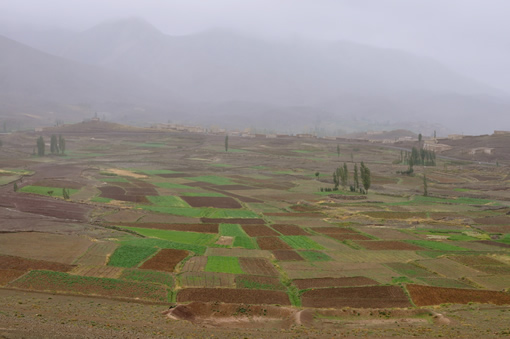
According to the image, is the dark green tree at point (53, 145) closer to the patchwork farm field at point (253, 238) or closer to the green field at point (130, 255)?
the patchwork farm field at point (253, 238)

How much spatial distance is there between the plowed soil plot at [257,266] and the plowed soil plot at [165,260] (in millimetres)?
5949

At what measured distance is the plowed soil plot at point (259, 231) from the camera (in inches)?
2127

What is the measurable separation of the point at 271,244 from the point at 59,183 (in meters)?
52.0

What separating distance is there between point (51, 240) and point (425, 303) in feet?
116

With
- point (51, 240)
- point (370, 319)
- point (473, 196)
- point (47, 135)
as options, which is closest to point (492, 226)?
point (473, 196)

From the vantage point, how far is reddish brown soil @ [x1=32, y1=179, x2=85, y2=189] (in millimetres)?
81062

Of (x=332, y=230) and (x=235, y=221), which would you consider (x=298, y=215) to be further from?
(x=235, y=221)

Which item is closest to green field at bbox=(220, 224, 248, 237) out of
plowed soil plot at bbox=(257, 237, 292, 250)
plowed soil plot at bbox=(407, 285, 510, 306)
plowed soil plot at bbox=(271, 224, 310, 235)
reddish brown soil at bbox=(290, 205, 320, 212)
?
plowed soil plot at bbox=(257, 237, 292, 250)

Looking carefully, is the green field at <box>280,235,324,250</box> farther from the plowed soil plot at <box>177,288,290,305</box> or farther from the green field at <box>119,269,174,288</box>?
the green field at <box>119,269,174,288</box>

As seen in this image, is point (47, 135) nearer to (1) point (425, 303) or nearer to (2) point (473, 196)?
(2) point (473, 196)

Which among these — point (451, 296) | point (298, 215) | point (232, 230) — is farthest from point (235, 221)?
point (451, 296)

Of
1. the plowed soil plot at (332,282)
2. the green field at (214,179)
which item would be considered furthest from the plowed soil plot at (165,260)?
the green field at (214,179)

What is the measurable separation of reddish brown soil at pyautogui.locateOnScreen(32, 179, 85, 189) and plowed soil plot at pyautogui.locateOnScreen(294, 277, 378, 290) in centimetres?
5751

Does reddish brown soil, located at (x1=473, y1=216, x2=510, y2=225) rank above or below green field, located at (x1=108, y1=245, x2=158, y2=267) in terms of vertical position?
above
